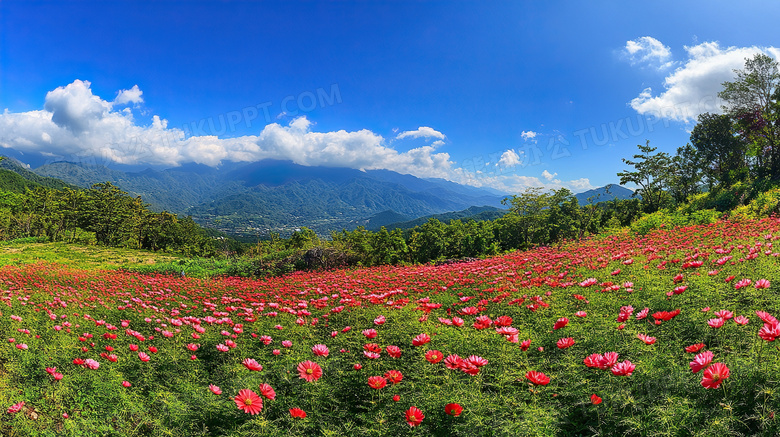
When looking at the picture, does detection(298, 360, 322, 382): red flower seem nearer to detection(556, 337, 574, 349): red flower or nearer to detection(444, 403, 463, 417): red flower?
detection(444, 403, 463, 417): red flower

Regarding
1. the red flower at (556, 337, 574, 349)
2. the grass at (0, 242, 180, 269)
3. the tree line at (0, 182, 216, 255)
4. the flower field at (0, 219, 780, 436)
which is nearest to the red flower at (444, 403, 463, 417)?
the flower field at (0, 219, 780, 436)

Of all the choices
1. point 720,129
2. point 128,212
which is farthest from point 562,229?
point 128,212

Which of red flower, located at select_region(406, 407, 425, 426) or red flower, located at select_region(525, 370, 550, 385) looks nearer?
red flower, located at select_region(406, 407, 425, 426)

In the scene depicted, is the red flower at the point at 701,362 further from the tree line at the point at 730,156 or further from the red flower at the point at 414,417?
the tree line at the point at 730,156

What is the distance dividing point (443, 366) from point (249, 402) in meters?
1.29

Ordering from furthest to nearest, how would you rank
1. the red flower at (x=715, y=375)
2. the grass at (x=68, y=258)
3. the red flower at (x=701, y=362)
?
the grass at (x=68, y=258) < the red flower at (x=701, y=362) < the red flower at (x=715, y=375)

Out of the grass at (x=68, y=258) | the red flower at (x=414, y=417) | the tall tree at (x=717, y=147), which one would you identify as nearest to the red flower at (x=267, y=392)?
the red flower at (x=414, y=417)

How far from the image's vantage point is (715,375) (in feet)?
4.64

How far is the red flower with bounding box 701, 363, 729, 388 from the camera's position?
1.38 meters

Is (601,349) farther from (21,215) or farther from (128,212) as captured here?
(21,215)

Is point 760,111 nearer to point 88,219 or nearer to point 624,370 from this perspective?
point 624,370

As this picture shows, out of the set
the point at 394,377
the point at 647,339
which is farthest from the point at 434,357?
the point at 647,339

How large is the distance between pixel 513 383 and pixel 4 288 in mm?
8364

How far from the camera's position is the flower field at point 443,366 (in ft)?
5.21
